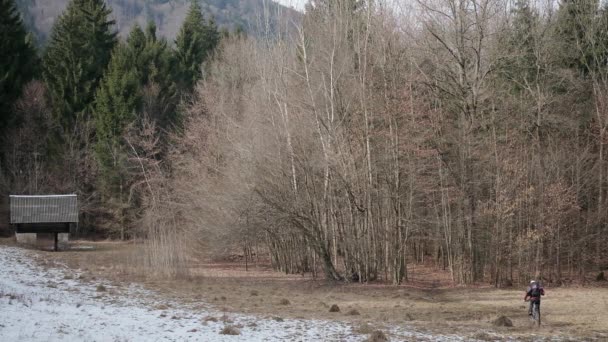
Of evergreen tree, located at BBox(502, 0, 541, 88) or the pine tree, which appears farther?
the pine tree

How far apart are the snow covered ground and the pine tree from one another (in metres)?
23.4

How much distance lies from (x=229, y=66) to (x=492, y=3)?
17.3m

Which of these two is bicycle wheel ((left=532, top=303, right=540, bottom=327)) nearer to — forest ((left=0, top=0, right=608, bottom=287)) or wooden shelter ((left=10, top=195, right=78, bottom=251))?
forest ((left=0, top=0, right=608, bottom=287))

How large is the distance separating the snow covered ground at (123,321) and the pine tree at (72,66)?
76.8ft

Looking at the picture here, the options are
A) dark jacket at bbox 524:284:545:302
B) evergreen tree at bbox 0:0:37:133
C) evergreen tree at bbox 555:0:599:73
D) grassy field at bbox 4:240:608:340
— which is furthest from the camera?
evergreen tree at bbox 0:0:37:133

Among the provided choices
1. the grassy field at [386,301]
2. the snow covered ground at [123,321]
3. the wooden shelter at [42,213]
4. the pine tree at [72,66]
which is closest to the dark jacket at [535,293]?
the grassy field at [386,301]

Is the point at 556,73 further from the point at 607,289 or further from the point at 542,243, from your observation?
the point at 607,289

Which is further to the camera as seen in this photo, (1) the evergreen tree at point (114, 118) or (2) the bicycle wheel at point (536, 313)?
(1) the evergreen tree at point (114, 118)

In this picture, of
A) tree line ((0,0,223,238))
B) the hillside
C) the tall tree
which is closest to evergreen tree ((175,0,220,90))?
tree line ((0,0,223,238))

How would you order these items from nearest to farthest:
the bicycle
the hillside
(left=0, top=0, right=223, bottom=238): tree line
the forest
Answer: the bicycle < the forest < (left=0, top=0, right=223, bottom=238): tree line < the hillside

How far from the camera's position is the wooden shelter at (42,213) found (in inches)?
944

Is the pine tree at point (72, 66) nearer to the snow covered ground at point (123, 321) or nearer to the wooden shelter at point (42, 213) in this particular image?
the wooden shelter at point (42, 213)

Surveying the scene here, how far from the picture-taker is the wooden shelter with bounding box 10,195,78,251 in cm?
2398

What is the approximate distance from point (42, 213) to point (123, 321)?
16.9 meters
